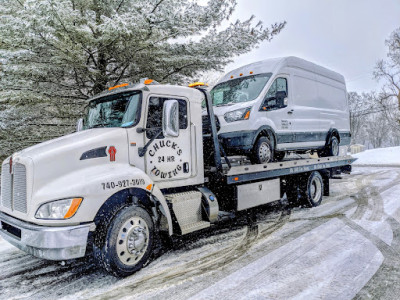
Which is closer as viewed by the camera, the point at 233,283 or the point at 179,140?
the point at 233,283

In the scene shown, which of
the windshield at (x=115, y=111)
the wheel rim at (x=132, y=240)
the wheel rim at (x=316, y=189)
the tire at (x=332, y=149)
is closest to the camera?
the wheel rim at (x=132, y=240)

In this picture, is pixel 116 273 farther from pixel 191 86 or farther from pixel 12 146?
pixel 12 146

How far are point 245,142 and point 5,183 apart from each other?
399 cm

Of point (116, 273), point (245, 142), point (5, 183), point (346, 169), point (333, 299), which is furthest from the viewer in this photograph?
point (346, 169)

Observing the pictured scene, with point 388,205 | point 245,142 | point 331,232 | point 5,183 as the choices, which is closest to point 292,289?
point 331,232

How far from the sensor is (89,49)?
27.0 feet

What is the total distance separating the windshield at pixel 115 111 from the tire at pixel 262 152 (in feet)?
9.24

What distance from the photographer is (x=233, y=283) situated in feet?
11.1

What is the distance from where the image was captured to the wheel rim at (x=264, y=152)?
620cm

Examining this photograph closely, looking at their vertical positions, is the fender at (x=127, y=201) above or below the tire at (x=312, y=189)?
above

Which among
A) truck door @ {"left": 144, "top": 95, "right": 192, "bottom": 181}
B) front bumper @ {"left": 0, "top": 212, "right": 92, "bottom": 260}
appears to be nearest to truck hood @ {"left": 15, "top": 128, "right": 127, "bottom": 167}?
truck door @ {"left": 144, "top": 95, "right": 192, "bottom": 181}

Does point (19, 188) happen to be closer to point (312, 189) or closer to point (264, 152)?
point (264, 152)

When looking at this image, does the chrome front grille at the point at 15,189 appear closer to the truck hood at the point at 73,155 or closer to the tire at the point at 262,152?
the truck hood at the point at 73,155

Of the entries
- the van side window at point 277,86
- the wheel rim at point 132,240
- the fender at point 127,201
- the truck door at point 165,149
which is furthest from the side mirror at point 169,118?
the van side window at point 277,86
